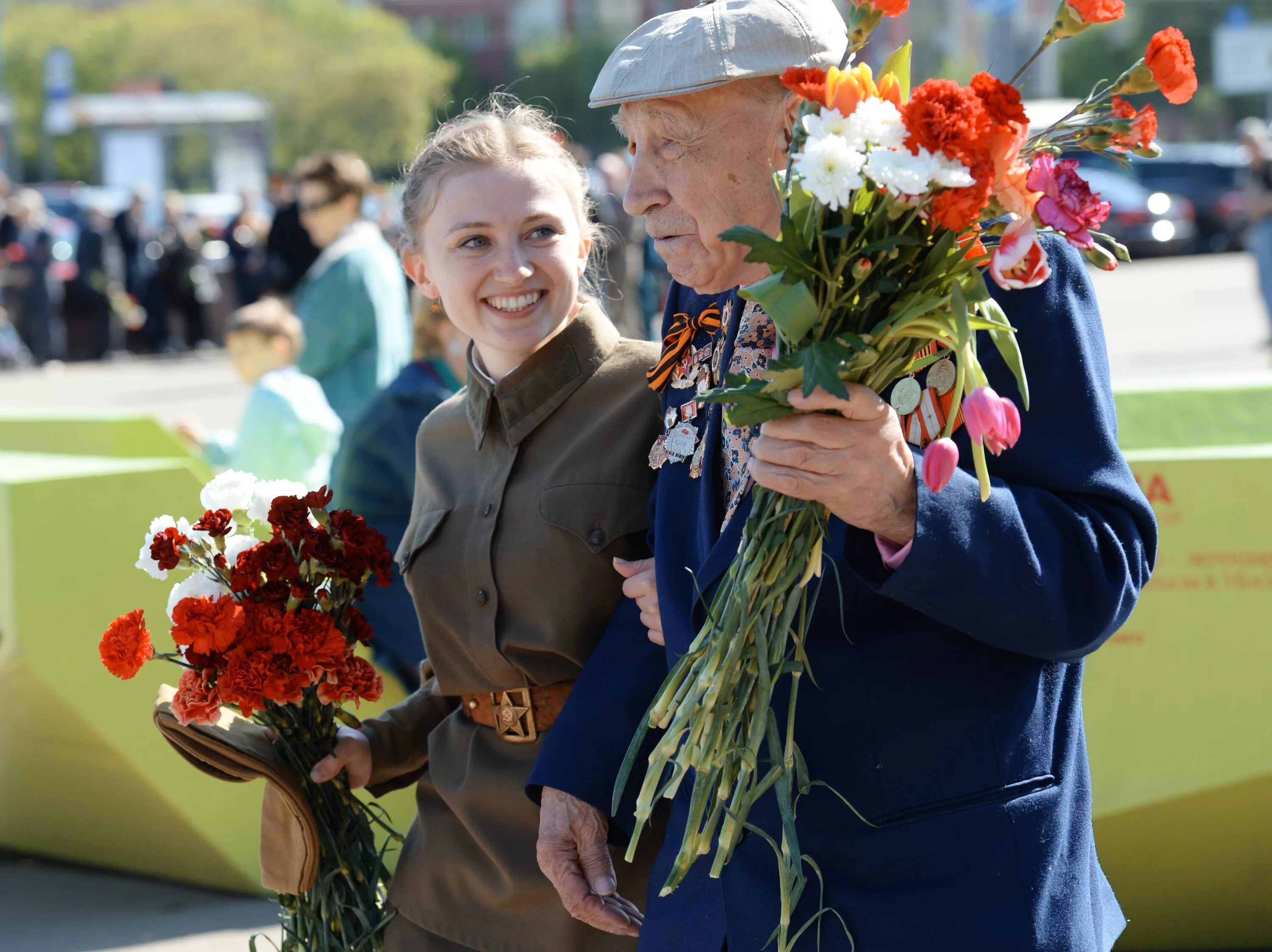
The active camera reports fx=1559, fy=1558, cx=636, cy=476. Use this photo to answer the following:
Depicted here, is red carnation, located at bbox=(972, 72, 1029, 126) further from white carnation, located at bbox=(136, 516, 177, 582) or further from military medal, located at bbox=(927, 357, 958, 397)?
white carnation, located at bbox=(136, 516, 177, 582)

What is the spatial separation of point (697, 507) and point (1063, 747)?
0.54 meters

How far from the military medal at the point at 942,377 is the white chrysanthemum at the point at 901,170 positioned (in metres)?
0.27

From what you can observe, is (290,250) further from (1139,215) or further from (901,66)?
(1139,215)

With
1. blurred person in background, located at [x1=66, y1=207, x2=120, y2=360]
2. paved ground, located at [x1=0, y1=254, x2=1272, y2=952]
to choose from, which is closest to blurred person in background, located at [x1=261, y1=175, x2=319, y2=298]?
paved ground, located at [x1=0, y1=254, x2=1272, y2=952]

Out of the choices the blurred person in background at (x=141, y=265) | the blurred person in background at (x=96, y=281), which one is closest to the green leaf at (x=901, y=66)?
the blurred person in background at (x=96, y=281)

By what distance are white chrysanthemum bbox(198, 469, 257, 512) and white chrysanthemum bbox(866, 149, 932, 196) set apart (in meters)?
1.29

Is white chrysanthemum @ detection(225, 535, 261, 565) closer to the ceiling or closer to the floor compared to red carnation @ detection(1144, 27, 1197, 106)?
closer to the floor

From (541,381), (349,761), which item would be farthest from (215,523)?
(541,381)

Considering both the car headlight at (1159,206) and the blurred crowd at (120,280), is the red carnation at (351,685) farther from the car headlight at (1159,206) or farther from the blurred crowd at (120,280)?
the blurred crowd at (120,280)

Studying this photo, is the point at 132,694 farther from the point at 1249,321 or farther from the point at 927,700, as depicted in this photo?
the point at 1249,321

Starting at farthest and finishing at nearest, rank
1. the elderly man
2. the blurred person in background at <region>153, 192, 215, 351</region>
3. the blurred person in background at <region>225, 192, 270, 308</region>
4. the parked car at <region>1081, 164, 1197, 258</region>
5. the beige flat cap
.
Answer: the parked car at <region>1081, 164, 1197, 258</region>, the blurred person in background at <region>153, 192, 215, 351</region>, the blurred person in background at <region>225, 192, 270, 308</region>, the beige flat cap, the elderly man

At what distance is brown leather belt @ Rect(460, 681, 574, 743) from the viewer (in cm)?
235

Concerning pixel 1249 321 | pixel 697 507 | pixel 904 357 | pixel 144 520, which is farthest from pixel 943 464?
pixel 1249 321

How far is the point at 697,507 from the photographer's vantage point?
6.57 feet
